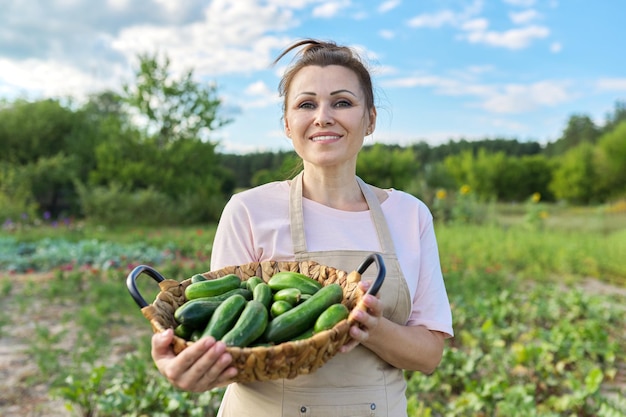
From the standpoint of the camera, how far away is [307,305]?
1599 mm

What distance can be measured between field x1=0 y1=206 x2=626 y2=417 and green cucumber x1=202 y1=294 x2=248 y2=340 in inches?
75.2

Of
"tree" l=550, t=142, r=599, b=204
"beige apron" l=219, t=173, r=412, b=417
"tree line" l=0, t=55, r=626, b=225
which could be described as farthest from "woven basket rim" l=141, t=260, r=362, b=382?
"tree" l=550, t=142, r=599, b=204

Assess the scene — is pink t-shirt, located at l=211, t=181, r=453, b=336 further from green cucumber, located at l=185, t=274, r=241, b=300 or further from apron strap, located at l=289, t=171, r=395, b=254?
green cucumber, located at l=185, t=274, r=241, b=300

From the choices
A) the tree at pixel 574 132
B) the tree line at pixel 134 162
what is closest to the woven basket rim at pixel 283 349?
the tree line at pixel 134 162

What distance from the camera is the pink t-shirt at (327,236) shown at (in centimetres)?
191

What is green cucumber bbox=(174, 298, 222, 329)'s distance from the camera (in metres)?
1.60

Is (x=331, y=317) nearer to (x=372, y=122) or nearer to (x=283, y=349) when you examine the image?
(x=283, y=349)

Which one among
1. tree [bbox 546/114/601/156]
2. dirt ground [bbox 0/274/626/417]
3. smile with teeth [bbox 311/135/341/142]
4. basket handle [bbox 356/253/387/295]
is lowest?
dirt ground [bbox 0/274/626/417]

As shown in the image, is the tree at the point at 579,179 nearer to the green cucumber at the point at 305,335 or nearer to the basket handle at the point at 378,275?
the basket handle at the point at 378,275

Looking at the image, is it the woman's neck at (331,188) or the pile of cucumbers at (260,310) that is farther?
the woman's neck at (331,188)

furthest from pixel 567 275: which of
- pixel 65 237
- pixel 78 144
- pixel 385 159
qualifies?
pixel 78 144

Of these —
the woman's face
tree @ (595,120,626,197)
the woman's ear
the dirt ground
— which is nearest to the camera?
the woman's face

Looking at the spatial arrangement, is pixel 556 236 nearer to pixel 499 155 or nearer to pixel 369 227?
pixel 369 227

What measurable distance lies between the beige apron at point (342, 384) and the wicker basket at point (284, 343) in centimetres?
10
